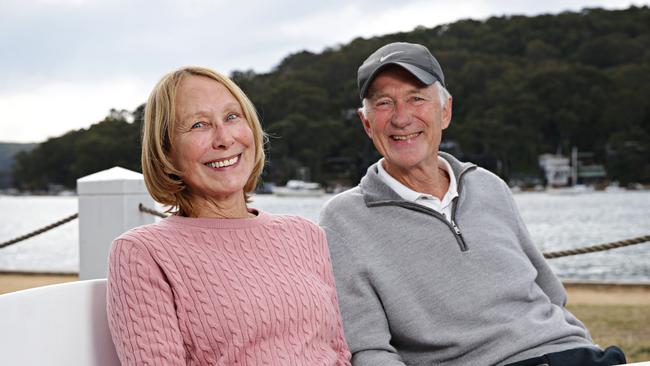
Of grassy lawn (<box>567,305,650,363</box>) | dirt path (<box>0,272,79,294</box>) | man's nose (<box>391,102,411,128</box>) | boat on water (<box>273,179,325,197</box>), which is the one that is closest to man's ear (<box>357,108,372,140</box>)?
man's nose (<box>391,102,411,128</box>)

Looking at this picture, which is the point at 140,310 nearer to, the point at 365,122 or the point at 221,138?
the point at 221,138

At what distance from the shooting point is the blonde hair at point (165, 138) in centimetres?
157

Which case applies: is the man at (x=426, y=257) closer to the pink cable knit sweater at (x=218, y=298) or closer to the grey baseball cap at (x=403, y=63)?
the grey baseball cap at (x=403, y=63)

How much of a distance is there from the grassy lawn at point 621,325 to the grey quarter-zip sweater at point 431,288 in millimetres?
2913

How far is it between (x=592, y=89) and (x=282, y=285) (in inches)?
1906

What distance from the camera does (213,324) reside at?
147cm

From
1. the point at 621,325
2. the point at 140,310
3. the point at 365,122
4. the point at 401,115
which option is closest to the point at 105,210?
the point at 365,122

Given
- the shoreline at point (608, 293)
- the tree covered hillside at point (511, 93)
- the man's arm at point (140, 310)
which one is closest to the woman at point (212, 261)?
the man's arm at point (140, 310)

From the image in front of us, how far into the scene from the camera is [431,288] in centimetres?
191

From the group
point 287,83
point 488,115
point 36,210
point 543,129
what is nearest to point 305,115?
point 287,83

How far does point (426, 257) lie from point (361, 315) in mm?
245

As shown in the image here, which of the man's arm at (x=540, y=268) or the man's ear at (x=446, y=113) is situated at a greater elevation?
the man's ear at (x=446, y=113)

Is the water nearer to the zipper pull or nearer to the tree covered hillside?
the tree covered hillside

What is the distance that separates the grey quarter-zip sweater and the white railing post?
1.33 meters
